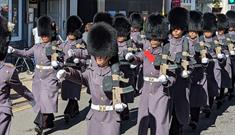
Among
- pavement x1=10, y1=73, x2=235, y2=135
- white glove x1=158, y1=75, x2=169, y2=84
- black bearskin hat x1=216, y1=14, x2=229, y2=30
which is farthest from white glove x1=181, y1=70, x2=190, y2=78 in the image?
black bearskin hat x1=216, y1=14, x2=229, y2=30

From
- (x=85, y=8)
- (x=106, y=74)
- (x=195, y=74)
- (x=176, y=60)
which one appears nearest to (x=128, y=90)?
(x=106, y=74)

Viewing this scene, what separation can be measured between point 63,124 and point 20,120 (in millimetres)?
857

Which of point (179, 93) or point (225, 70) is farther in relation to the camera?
point (225, 70)

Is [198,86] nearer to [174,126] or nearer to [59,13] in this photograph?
[174,126]

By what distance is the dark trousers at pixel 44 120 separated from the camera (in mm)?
8461

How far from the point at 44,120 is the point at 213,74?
3.67m

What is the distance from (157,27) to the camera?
742 cm

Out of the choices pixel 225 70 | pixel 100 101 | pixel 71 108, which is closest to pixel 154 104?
pixel 100 101

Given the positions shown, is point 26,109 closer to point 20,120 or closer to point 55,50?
point 20,120

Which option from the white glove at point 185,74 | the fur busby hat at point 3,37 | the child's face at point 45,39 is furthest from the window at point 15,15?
the fur busby hat at point 3,37

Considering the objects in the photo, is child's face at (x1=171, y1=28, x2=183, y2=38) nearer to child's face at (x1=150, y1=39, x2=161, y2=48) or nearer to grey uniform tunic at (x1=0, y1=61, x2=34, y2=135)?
child's face at (x1=150, y1=39, x2=161, y2=48)

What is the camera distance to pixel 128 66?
9953mm

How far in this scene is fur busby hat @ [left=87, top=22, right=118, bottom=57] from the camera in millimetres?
5727

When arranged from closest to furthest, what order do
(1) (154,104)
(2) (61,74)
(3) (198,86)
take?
(2) (61,74) < (1) (154,104) < (3) (198,86)
